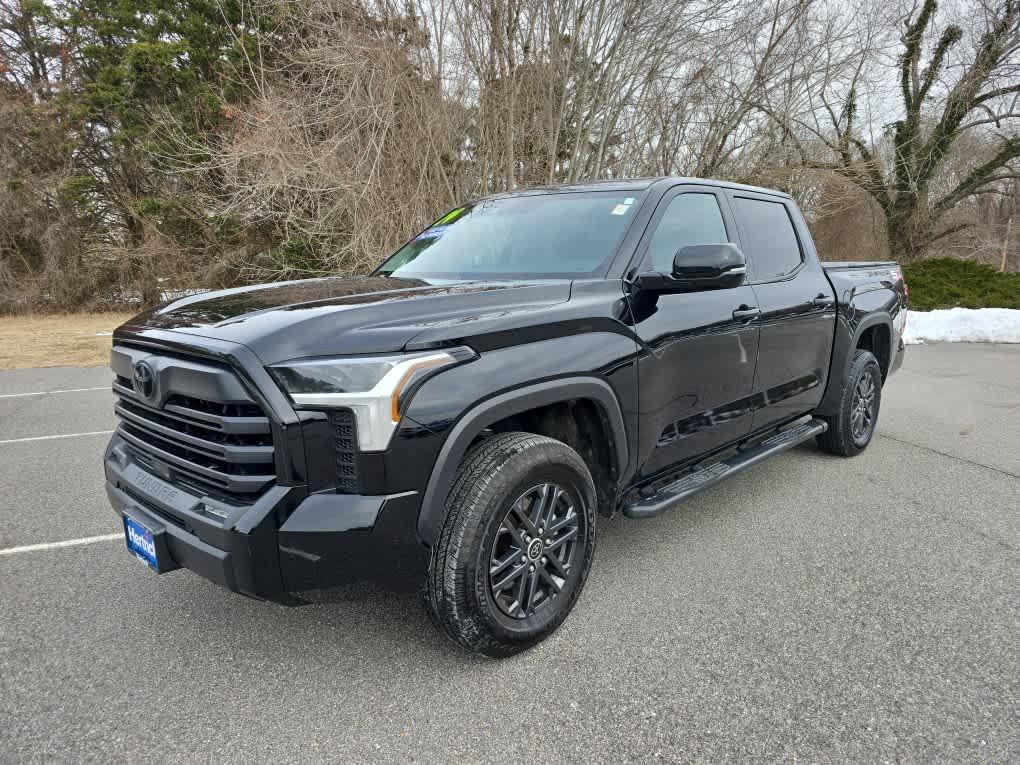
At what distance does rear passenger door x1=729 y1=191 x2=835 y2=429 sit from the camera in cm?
380

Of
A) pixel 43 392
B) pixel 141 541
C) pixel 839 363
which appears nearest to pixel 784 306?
pixel 839 363

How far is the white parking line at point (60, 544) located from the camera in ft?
11.8

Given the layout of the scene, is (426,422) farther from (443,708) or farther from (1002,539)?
(1002,539)

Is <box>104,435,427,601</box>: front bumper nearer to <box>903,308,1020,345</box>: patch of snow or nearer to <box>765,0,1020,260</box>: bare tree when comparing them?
<box>903,308,1020,345</box>: patch of snow

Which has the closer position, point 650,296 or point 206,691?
point 206,691

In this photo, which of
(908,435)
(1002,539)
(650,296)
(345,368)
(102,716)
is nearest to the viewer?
(345,368)

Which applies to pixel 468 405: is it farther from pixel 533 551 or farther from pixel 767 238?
pixel 767 238

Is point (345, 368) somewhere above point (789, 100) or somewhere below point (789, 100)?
below

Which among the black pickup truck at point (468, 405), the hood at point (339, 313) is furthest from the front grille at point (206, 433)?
the hood at point (339, 313)

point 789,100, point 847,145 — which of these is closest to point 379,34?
point 789,100

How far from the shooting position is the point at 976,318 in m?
12.3

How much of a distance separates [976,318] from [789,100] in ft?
19.4

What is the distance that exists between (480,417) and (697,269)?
1.21m

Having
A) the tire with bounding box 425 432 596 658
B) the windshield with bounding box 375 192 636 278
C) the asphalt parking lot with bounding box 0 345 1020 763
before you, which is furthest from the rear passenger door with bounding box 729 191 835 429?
the tire with bounding box 425 432 596 658
